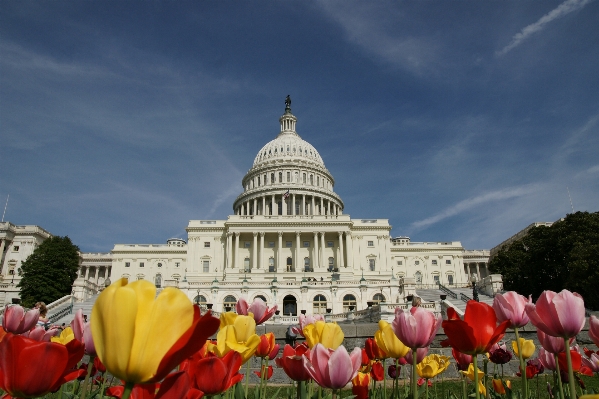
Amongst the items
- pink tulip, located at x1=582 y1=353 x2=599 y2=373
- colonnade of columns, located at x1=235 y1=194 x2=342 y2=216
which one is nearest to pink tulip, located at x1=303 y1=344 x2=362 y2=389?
pink tulip, located at x1=582 y1=353 x2=599 y2=373

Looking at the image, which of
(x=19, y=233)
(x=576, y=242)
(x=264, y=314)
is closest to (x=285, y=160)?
(x=19, y=233)

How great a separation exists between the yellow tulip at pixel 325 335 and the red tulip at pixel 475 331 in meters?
1.02

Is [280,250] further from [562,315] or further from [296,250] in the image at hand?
[562,315]

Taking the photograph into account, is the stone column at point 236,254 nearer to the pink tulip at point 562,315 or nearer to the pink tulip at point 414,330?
the pink tulip at point 414,330

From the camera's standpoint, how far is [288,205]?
313ft

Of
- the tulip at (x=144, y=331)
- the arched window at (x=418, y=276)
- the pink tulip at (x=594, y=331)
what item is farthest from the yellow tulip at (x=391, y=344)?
the arched window at (x=418, y=276)

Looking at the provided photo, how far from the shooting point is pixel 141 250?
313 ft

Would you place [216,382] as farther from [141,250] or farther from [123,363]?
[141,250]

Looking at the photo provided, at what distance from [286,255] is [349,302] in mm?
27886

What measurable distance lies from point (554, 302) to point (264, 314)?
2.87 meters

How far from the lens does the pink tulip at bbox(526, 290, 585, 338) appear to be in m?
2.74

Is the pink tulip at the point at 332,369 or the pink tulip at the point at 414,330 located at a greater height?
the pink tulip at the point at 414,330

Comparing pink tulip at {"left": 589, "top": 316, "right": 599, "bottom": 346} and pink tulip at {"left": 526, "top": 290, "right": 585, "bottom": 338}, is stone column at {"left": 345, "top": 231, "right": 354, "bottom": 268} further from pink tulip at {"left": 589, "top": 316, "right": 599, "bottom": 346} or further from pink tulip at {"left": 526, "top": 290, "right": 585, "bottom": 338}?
pink tulip at {"left": 526, "top": 290, "right": 585, "bottom": 338}

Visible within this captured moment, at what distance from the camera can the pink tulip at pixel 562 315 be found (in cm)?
274
